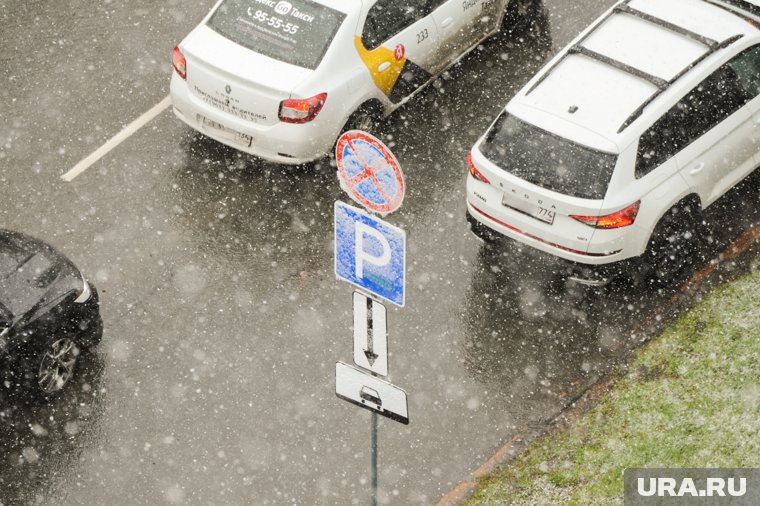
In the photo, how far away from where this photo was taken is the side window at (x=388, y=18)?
1023cm

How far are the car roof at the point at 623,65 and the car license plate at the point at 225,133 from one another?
2732mm

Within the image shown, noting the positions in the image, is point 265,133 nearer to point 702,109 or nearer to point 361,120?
point 361,120

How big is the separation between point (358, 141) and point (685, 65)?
3.50 metres

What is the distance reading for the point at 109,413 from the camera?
29.2 feet

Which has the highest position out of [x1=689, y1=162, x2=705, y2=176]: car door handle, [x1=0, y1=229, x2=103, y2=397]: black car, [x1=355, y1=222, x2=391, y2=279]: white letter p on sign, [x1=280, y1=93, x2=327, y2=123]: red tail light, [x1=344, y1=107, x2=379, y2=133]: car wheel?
[x1=355, y1=222, x2=391, y2=279]: white letter p on sign

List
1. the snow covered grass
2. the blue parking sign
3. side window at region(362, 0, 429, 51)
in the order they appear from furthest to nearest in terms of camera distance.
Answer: side window at region(362, 0, 429, 51) < the snow covered grass < the blue parking sign

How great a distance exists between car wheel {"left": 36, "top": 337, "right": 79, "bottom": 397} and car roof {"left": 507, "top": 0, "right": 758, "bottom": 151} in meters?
4.46

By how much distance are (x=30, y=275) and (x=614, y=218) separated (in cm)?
500

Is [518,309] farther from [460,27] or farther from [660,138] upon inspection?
[460,27]

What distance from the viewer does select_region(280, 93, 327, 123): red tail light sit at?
9.83 metres

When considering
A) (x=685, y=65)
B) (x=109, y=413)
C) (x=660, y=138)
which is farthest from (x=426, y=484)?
(x=685, y=65)

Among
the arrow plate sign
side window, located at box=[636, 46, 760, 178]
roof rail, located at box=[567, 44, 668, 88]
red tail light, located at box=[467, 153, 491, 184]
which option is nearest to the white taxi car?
red tail light, located at box=[467, 153, 491, 184]

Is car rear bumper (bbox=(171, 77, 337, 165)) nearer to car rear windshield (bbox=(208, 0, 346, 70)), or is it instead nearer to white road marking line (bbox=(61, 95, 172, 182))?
car rear windshield (bbox=(208, 0, 346, 70))

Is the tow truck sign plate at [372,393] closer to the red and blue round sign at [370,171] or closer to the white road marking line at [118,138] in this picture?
the red and blue round sign at [370,171]
